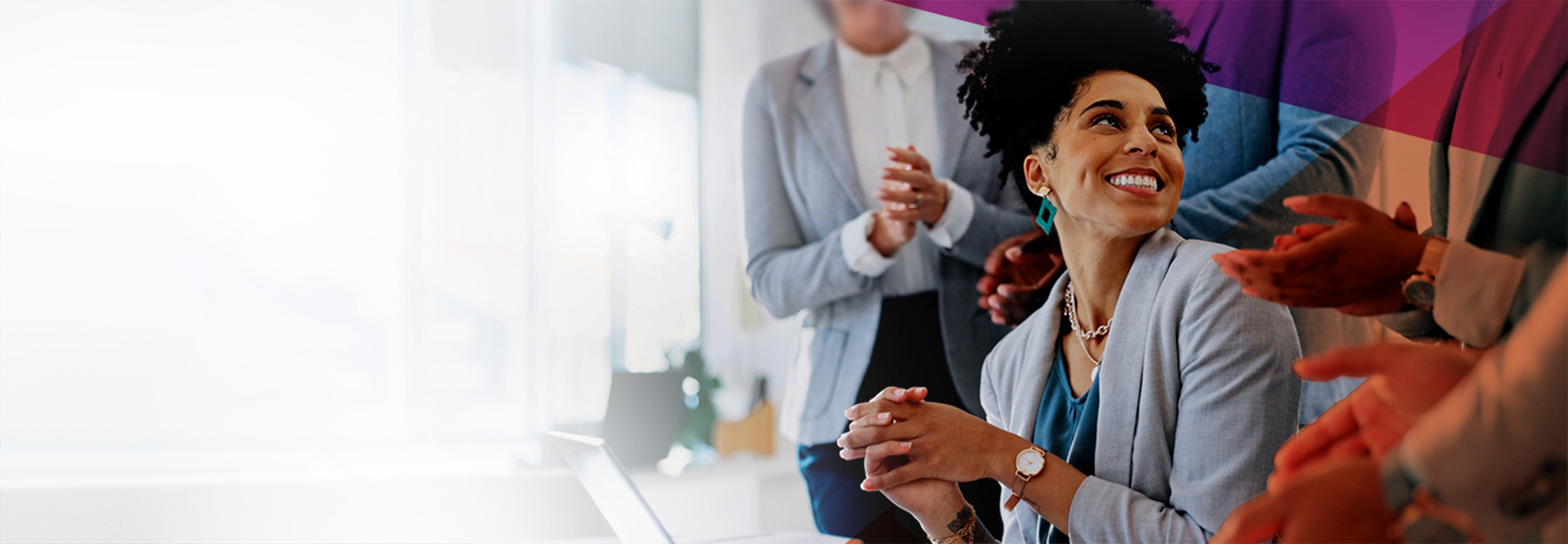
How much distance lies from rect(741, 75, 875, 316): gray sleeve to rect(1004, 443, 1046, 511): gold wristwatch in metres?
0.43

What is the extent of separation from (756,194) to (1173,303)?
0.69m

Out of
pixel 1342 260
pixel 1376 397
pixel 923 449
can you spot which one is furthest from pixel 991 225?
pixel 1376 397

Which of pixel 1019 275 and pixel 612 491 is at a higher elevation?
pixel 1019 275

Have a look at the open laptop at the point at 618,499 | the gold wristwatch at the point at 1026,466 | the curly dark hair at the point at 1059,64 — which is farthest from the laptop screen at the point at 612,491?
the curly dark hair at the point at 1059,64

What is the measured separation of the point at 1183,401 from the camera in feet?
3.50

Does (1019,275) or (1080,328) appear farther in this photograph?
(1019,275)

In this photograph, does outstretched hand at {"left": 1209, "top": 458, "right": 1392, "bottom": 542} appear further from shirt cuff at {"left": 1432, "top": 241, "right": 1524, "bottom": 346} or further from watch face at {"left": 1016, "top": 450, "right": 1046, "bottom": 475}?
watch face at {"left": 1016, "top": 450, "right": 1046, "bottom": 475}

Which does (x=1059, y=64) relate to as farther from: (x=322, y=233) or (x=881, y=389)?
(x=322, y=233)

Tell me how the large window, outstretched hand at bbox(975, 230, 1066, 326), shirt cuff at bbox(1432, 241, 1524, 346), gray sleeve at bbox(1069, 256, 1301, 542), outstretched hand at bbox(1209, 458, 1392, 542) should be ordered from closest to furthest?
outstretched hand at bbox(1209, 458, 1392, 542), shirt cuff at bbox(1432, 241, 1524, 346), gray sleeve at bbox(1069, 256, 1301, 542), outstretched hand at bbox(975, 230, 1066, 326), the large window

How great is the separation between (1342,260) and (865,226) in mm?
679

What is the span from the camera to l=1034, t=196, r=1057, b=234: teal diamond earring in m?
1.24

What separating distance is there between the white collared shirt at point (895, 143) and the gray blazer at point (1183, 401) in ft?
1.22

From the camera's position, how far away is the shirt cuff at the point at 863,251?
1.45 metres
